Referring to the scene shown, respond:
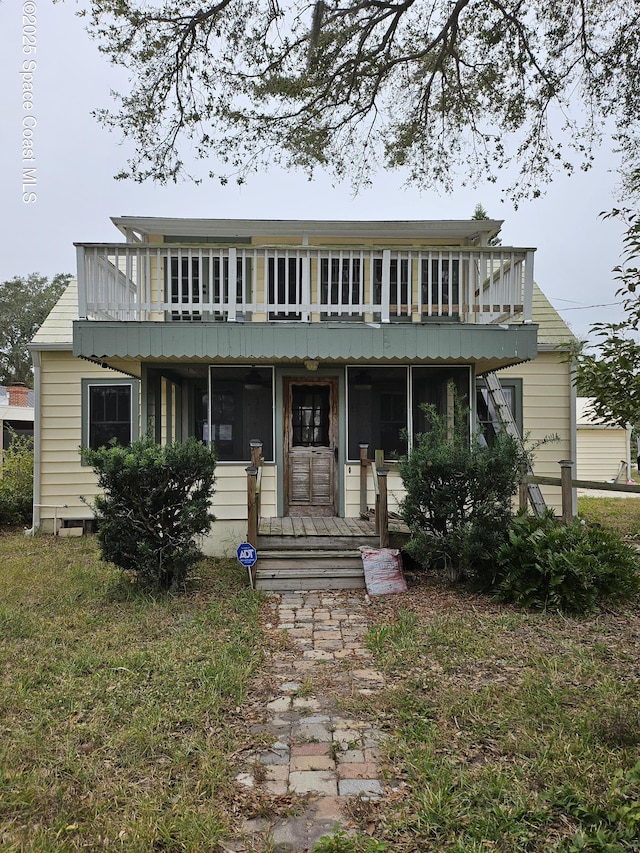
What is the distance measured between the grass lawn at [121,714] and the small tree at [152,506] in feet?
1.23

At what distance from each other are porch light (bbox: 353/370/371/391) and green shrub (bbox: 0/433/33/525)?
689 centimetres

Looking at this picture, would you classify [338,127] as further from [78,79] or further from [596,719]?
[596,719]

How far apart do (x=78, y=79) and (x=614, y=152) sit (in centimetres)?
723

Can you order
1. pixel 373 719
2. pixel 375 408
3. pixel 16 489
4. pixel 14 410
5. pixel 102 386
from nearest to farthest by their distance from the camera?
pixel 373 719 → pixel 375 408 → pixel 102 386 → pixel 16 489 → pixel 14 410

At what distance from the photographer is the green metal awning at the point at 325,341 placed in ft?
22.9

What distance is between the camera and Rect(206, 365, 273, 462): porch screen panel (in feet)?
26.5

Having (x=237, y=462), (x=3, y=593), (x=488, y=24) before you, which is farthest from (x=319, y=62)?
(x=3, y=593)

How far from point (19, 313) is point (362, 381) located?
31624 millimetres

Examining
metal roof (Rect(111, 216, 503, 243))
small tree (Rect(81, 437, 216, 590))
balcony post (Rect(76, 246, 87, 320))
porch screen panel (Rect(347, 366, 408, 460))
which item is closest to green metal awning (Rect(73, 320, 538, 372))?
balcony post (Rect(76, 246, 87, 320))

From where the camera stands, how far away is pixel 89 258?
6.82 meters

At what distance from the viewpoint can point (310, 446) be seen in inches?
332

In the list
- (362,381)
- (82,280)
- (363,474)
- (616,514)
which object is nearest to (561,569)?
(363,474)

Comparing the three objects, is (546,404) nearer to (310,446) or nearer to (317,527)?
(310,446)

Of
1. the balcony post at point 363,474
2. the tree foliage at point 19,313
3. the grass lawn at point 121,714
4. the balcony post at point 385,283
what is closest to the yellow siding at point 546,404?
the balcony post at point 363,474
